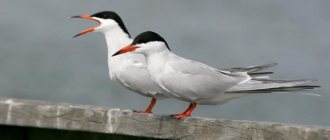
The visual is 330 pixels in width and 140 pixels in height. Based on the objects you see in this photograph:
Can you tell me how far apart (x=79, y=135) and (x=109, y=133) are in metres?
0.20

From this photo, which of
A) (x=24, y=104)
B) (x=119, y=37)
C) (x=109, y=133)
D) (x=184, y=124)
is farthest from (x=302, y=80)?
(x=119, y=37)

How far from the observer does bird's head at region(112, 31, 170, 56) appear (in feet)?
15.9

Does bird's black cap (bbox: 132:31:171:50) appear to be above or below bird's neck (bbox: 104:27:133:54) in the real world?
below

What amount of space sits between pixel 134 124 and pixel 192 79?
4.25 ft

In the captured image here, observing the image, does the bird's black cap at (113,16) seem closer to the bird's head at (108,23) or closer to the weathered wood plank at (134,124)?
the bird's head at (108,23)

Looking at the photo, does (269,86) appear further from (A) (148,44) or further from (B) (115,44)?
(B) (115,44)

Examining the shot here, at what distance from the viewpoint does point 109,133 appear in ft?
11.6

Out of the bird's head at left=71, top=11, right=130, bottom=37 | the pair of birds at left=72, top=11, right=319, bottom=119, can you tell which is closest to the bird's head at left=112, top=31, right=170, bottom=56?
the pair of birds at left=72, top=11, right=319, bottom=119

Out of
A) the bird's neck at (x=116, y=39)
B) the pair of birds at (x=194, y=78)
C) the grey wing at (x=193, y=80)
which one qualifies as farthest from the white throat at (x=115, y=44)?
the grey wing at (x=193, y=80)

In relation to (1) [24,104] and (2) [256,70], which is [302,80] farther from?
(1) [24,104]

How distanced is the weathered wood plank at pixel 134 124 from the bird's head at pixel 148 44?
1216 millimetres

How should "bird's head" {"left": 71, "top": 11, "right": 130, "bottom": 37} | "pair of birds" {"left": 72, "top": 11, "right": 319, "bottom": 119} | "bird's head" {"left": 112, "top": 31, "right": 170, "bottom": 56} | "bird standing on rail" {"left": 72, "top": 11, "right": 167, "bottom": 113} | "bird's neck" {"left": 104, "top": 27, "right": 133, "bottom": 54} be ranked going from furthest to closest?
1. "bird's head" {"left": 71, "top": 11, "right": 130, "bottom": 37}
2. "bird's neck" {"left": 104, "top": 27, "right": 133, "bottom": 54}
3. "bird standing on rail" {"left": 72, "top": 11, "right": 167, "bottom": 113}
4. "bird's head" {"left": 112, "top": 31, "right": 170, "bottom": 56}
5. "pair of birds" {"left": 72, "top": 11, "right": 319, "bottom": 119}

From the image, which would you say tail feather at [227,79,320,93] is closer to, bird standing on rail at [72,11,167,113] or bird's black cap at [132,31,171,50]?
bird's black cap at [132,31,171,50]

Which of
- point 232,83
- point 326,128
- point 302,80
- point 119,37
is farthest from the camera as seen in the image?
point 119,37
